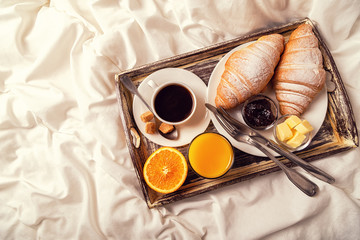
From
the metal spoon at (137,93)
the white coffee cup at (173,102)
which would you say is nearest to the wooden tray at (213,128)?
the metal spoon at (137,93)

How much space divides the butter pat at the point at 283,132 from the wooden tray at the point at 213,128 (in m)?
0.14

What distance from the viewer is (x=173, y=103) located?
1365mm

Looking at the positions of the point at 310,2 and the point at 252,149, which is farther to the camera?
the point at 310,2

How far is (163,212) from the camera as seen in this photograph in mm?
1443

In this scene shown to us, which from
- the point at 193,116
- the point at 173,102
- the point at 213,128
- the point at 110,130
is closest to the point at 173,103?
the point at 173,102

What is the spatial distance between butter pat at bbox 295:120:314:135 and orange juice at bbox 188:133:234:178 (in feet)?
1.06

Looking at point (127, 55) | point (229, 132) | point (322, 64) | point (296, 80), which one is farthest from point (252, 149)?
point (127, 55)

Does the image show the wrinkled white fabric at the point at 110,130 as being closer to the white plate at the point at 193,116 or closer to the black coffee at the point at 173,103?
the white plate at the point at 193,116

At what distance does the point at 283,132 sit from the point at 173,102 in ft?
1.78

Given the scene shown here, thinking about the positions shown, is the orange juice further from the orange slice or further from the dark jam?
the dark jam

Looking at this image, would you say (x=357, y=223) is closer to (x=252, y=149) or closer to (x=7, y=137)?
(x=252, y=149)

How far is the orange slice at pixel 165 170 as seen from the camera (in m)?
1.32

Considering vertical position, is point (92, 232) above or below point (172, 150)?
below

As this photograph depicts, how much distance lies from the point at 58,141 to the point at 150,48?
0.73m
